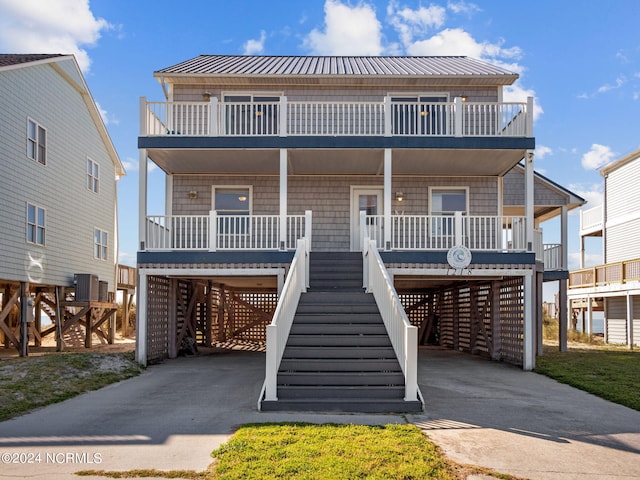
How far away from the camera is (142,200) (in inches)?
563

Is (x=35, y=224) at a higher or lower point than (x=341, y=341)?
higher

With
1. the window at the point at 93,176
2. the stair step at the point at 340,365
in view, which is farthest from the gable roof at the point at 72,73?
the stair step at the point at 340,365

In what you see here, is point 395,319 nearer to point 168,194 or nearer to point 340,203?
point 340,203

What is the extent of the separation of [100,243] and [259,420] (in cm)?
1879

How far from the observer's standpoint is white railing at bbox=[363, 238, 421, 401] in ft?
27.8

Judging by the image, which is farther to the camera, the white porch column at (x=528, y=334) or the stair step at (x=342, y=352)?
the white porch column at (x=528, y=334)

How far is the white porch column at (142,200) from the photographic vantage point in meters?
14.2

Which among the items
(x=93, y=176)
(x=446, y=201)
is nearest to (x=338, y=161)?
(x=446, y=201)

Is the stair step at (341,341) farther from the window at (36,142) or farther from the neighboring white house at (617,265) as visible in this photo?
the neighboring white house at (617,265)

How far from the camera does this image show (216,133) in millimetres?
14586

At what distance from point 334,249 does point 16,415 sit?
33.3ft

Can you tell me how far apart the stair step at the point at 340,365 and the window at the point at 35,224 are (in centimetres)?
1243

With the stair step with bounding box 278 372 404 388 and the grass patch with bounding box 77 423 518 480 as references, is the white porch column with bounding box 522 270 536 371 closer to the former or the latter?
the stair step with bounding box 278 372 404 388

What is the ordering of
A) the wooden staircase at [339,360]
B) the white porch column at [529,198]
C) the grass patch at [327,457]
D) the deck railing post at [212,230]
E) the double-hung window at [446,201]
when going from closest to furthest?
the grass patch at [327,457]
the wooden staircase at [339,360]
the white porch column at [529,198]
the deck railing post at [212,230]
the double-hung window at [446,201]
